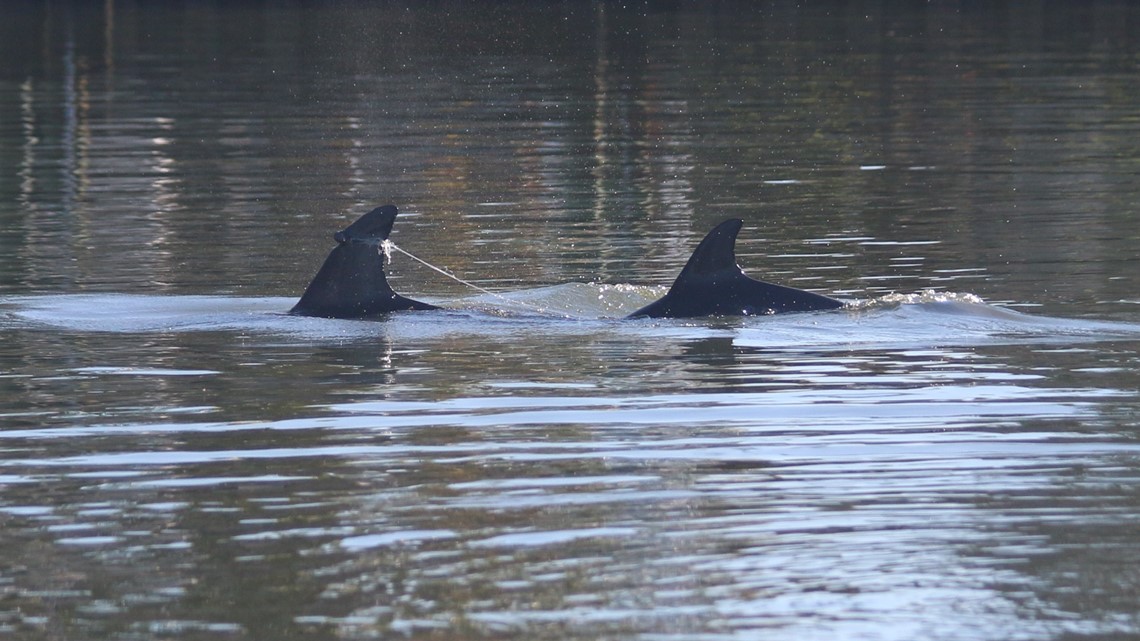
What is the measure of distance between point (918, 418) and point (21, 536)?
16.5ft

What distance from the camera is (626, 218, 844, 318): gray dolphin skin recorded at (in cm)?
1547

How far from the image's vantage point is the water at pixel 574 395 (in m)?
8.52

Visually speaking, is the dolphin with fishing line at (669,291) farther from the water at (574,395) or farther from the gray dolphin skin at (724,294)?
the water at (574,395)

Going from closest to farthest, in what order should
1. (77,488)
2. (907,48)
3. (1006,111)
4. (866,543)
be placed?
1. (866,543)
2. (77,488)
3. (1006,111)
4. (907,48)

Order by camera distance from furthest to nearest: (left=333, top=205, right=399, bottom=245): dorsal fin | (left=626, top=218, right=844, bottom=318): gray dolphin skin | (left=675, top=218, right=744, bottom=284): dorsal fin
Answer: (left=333, top=205, right=399, bottom=245): dorsal fin → (left=626, top=218, right=844, bottom=318): gray dolphin skin → (left=675, top=218, right=744, bottom=284): dorsal fin

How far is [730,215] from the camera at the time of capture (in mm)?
23500

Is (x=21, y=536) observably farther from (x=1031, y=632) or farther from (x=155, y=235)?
(x=155, y=235)

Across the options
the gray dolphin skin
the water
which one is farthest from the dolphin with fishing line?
the water

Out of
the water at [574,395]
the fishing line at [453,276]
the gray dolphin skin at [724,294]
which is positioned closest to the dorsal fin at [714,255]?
the gray dolphin skin at [724,294]

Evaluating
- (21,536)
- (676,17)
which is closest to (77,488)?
(21,536)

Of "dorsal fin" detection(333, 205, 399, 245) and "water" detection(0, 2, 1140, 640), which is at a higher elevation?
"dorsal fin" detection(333, 205, 399, 245)

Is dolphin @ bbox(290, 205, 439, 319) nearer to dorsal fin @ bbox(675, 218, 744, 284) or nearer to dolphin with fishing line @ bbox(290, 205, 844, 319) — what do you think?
dolphin with fishing line @ bbox(290, 205, 844, 319)

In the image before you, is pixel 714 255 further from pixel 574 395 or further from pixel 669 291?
pixel 574 395

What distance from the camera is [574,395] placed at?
1280 centimetres
